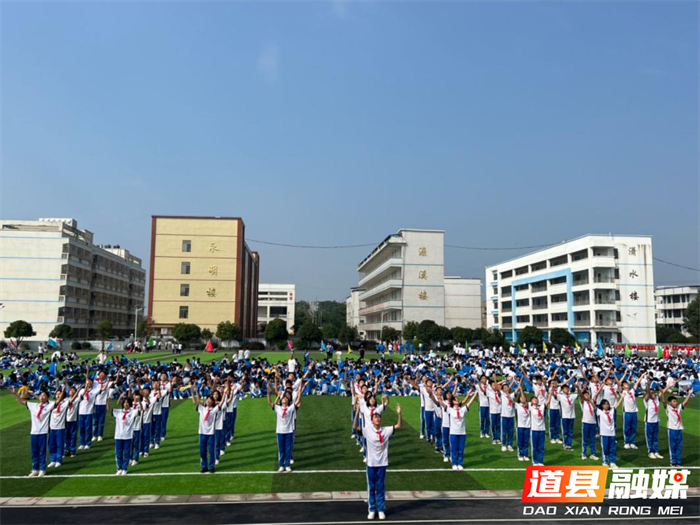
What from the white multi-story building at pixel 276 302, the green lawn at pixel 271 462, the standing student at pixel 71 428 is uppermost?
Result: the white multi-story building at pixel 276 302

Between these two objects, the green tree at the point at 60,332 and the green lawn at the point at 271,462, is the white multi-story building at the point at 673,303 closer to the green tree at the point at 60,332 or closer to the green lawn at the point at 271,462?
the green lawn at the point at 271,462

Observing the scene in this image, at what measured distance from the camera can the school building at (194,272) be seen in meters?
69.9

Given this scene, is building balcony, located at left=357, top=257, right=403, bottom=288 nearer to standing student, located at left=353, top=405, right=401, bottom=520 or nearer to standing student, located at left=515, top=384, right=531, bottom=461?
standing student, located at left=515, top=384, right=531, bottom=461

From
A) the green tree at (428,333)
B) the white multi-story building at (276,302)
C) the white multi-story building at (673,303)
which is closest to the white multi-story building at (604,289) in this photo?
the green tree at (428,333)

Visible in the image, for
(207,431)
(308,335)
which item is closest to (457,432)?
(207,431)

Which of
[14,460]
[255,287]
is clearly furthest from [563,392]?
[255,287]

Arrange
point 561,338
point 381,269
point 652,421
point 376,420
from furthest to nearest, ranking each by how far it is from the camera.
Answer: point 381,269 < point 561,338 < point 652,421 < point 376,420

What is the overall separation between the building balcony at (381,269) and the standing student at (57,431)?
64002 millimetres

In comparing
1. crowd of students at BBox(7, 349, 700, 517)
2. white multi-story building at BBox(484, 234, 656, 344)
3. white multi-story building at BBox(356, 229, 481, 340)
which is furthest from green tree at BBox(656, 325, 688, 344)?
crowd of students at BBox(7, 349, 700, 517)

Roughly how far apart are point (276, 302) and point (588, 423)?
119434 millimetres

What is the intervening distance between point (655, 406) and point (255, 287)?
91572 mm

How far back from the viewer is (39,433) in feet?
37.1

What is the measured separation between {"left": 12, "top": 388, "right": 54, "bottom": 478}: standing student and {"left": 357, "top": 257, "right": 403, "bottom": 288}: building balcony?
6459cm

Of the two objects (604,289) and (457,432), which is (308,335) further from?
(457,432)
